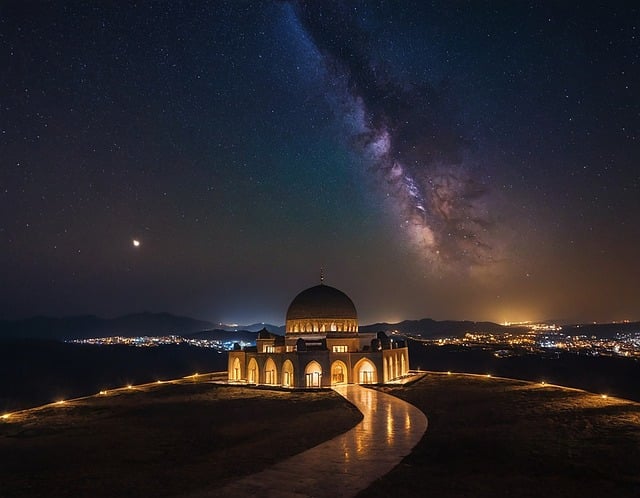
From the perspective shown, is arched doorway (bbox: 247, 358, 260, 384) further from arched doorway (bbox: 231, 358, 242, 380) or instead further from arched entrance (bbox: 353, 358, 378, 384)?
arched entrance (bbox: 353, 358, 378, 384)

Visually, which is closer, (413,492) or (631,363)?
(413,492)

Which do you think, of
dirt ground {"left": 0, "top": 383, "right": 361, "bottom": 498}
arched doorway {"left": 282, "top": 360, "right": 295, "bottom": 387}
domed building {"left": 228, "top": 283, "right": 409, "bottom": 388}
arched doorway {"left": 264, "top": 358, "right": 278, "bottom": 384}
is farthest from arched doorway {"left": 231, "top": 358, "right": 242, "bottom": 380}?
dirt ground {"left": 0, "top": 383, "right": 361, "bottom": 498}

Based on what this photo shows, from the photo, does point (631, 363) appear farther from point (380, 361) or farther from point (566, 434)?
point (566, 434)

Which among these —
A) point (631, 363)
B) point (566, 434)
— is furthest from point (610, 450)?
point (631, 363)

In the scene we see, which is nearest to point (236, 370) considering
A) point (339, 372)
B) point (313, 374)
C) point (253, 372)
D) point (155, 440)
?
point (253, 372)

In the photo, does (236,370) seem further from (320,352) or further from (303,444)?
(303,444)

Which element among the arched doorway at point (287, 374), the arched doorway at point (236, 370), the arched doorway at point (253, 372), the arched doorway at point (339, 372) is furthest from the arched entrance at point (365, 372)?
the arched doorway at point (236, 370)
